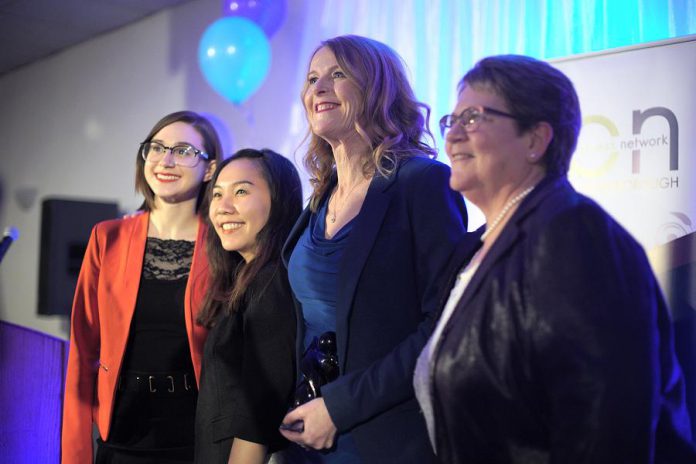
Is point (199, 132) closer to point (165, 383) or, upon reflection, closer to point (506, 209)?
point (165, 383)

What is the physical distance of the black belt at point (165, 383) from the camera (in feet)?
7.22

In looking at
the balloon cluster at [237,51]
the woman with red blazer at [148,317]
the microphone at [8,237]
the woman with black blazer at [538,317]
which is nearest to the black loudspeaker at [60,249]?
the balloon cluster at [237,51]

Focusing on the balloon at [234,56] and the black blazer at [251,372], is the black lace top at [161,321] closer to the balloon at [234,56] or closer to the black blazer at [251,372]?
the black blazer at [251,372]

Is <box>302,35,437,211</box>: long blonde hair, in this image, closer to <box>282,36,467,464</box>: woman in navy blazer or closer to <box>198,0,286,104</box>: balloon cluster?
<box>282,36,467,464</box>: woman in navy blazer

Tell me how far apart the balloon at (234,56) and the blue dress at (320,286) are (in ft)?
9.65

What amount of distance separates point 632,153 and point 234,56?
273 cm

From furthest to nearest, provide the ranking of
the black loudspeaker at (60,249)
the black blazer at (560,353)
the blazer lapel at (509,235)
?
1. the black loudspeaker at (60,249)
2. the blazer lapel at (509,235)
3. the black blazer at (560,353)

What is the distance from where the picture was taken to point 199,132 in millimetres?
2496

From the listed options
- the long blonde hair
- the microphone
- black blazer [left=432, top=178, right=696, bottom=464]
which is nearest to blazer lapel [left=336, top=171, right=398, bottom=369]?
the long blonde hair

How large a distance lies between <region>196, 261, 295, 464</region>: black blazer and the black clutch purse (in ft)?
0.51

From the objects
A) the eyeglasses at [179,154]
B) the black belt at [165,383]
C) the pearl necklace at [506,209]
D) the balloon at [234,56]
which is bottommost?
the black belt at [165,383]

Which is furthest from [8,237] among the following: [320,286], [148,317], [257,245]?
[320,286]

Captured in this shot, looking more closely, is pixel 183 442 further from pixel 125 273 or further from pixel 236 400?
pixel 125 273

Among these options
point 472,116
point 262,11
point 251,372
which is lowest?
point 251,372
